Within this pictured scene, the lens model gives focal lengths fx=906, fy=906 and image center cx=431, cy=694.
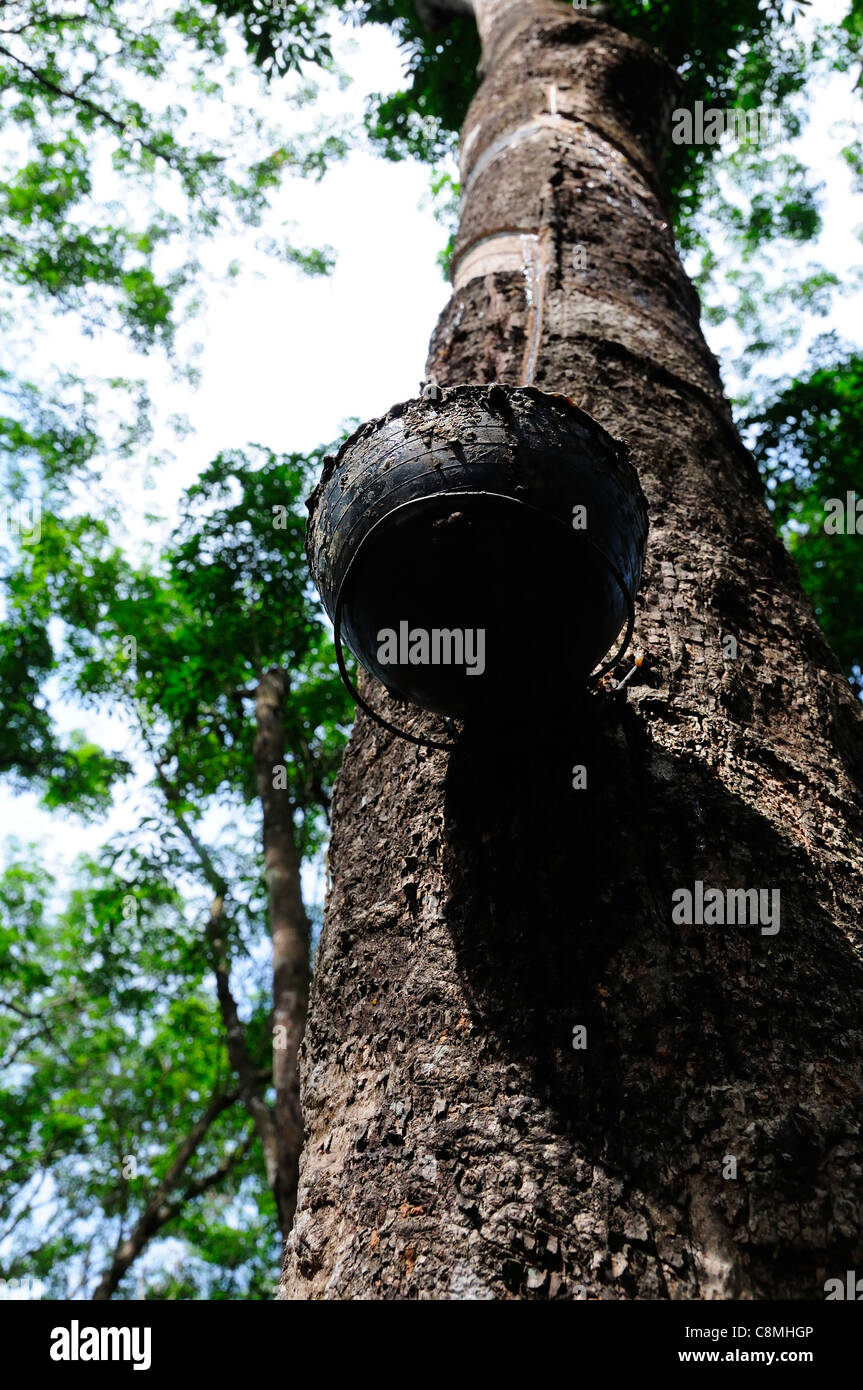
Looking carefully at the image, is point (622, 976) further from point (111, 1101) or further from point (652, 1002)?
point (111, 1101)

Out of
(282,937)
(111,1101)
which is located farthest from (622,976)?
(111,1101)

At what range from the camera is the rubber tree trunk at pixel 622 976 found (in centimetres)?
Answer: 93

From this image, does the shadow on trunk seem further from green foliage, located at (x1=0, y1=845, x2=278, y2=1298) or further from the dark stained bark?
green foliage, located at (x1=0, y1=845, x2=278, y2=1298)

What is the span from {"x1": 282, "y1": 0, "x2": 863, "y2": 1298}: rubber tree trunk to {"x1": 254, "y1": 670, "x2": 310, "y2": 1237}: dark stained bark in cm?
305

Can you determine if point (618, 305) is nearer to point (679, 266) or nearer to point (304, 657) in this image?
point (679, 266)

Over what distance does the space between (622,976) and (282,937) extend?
14.6ft

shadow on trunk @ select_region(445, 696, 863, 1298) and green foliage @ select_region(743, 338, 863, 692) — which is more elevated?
green foliage @ select_region(743, 338, 863, 692)

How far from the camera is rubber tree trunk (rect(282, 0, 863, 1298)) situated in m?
0.93

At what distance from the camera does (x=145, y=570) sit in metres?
10.6

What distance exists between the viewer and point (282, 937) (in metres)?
5.28

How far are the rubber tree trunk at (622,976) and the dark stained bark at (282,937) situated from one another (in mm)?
3047

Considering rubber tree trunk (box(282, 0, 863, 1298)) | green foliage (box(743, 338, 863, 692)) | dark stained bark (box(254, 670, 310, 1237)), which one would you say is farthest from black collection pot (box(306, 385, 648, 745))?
green foliage (box(743, 338, 863, 692))
